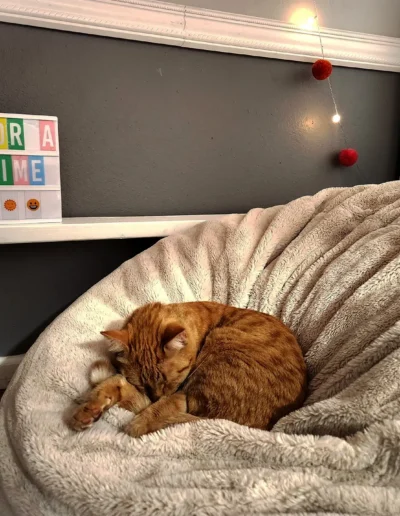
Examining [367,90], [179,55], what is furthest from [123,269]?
[367,90]

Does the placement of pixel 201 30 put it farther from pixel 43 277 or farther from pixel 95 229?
pixel 43 277

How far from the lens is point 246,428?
0.82 metres

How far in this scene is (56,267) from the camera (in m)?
1.70

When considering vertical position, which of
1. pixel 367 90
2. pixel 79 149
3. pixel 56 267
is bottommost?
pixel 56 267

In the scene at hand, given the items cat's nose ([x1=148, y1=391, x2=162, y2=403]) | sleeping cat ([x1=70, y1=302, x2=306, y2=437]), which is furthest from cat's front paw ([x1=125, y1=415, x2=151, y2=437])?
cat's nose ([x1=148, y1=391, x2=162, y2=403])

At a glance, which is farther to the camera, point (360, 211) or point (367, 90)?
A: point (367, 90)

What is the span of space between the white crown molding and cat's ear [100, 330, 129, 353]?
1.12m

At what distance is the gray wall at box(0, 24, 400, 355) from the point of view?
5.12 feet

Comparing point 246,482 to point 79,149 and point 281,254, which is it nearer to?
point 281,254

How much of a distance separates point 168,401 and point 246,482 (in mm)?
344

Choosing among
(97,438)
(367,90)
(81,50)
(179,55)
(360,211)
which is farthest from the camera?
(367,90)

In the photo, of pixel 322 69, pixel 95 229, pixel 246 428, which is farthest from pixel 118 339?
pixel 322 69

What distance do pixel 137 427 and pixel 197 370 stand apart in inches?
7.8

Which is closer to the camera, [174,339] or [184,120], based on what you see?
[174,339]
